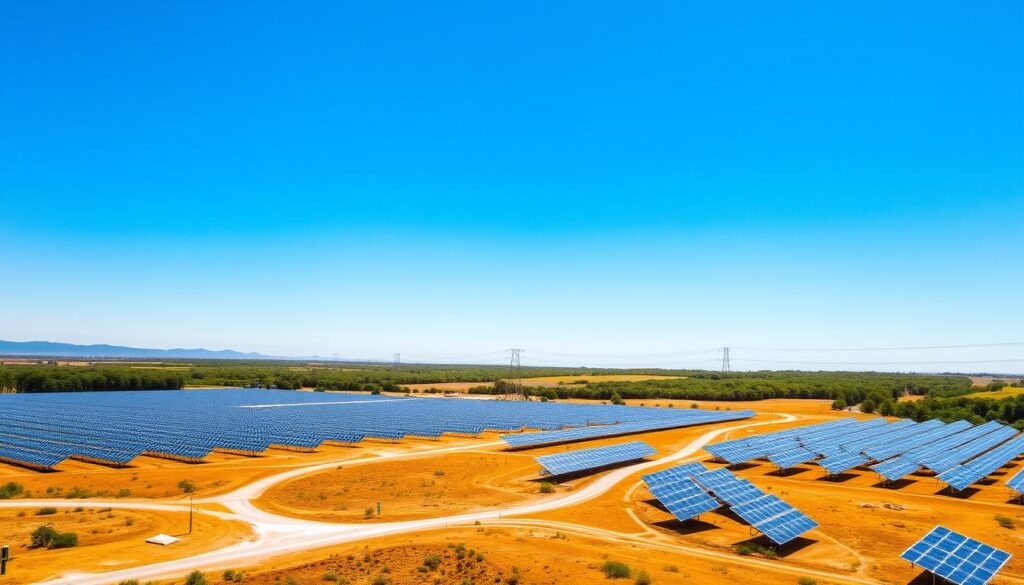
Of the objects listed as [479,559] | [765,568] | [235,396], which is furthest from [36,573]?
[235,396]

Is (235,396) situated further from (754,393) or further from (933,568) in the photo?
(933,568)

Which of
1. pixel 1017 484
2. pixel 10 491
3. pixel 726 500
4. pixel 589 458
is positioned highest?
pixel 726 500

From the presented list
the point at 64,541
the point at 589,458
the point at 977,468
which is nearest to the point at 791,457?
the point at 977,468

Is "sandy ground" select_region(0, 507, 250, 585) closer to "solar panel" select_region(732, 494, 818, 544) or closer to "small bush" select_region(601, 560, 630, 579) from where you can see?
"small bush" select_region(601, 560, 630, 579)

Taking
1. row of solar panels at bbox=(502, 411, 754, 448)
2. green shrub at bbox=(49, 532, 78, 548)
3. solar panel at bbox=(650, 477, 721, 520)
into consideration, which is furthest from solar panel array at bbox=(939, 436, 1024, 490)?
green shrub at bbox=(49, 532, 78, 548)

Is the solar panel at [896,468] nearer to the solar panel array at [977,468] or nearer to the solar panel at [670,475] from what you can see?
the solar panel array at [977,468]

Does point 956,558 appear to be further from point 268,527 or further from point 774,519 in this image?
point 268,527
